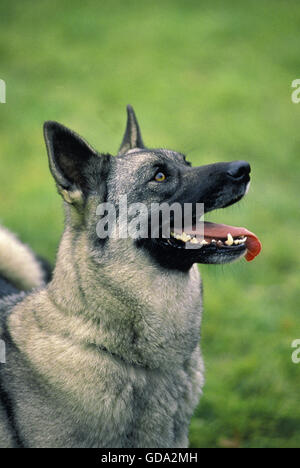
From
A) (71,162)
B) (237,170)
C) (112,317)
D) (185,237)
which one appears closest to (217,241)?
(185,237)

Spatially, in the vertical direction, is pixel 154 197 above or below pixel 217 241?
above

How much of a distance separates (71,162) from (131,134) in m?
0.81

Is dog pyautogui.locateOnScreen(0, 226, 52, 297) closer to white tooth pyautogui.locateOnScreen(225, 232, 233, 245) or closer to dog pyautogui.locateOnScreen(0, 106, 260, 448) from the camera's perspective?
dog pyautogui.locateOnScreen(0, 106, 260, 448)

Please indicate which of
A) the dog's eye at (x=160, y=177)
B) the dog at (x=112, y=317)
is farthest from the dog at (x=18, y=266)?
the dog's eye at (x=160, y=177)

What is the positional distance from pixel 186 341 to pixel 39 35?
31.6 ft

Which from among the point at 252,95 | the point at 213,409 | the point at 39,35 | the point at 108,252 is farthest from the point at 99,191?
the point at 39,35

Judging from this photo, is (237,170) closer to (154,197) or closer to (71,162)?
(154,197)

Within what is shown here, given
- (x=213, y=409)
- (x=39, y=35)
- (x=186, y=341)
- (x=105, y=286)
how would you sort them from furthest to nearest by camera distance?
(x=39, y=35)
(x=213, y=409)
(x=186, y=341)
(x=105, y=286)

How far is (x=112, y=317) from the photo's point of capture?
2.76 m

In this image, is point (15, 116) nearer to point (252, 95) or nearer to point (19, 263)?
point (252, 95)

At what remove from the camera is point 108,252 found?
2785 millimetres

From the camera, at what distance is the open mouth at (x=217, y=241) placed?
111 inches

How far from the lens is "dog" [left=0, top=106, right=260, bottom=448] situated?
9.12 feet

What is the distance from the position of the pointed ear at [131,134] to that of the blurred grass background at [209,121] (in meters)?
1.03
